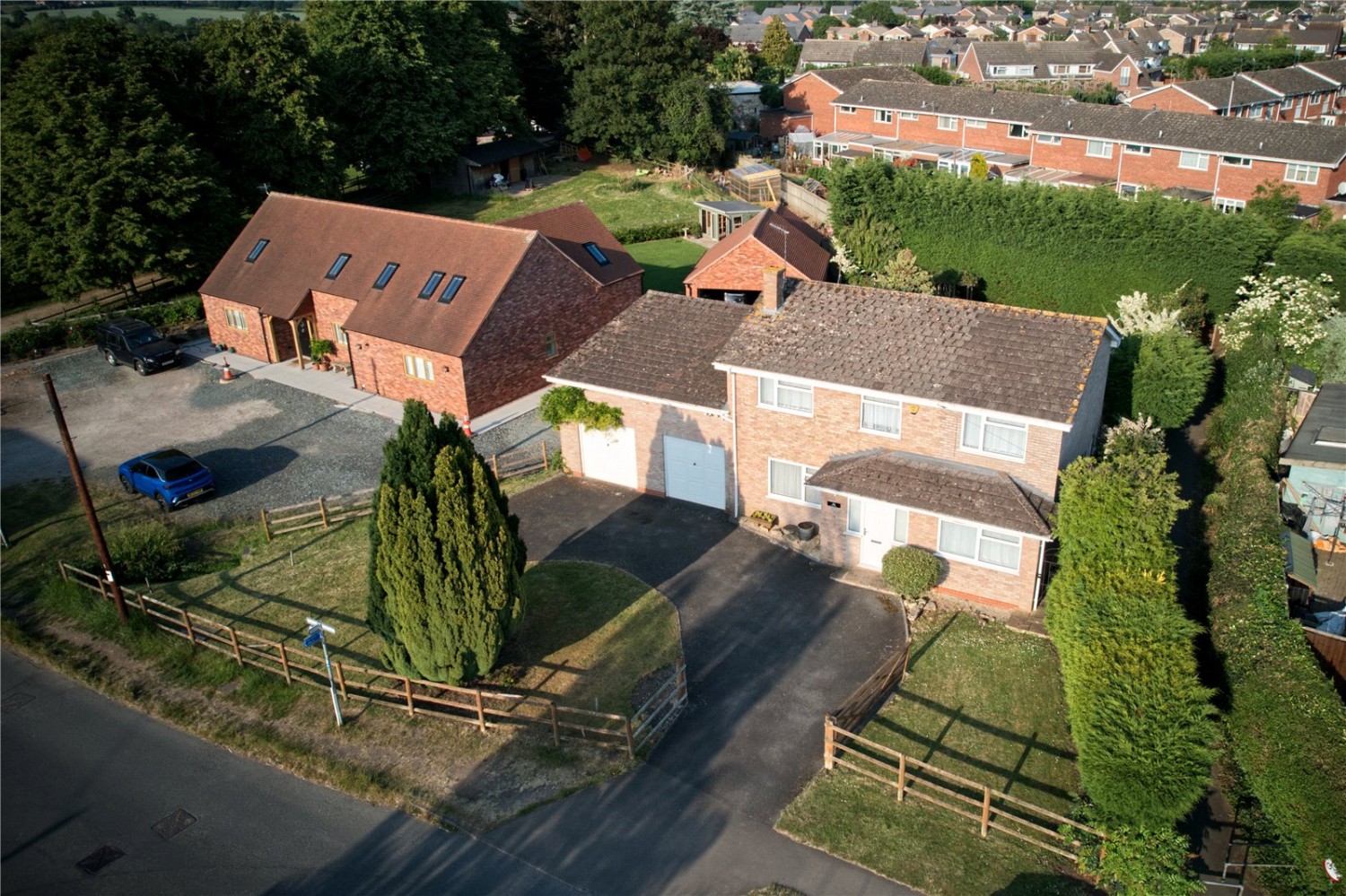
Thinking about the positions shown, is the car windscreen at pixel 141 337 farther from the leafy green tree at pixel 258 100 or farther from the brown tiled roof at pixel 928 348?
the brown tiled roof at pixel 928 348

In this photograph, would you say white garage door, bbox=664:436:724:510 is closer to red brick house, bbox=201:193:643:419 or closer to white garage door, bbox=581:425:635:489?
white garage door, bbox=581:425:635:489

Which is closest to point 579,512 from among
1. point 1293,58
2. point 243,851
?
point 243,851

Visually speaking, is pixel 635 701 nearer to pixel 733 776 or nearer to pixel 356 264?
pixel 733 776

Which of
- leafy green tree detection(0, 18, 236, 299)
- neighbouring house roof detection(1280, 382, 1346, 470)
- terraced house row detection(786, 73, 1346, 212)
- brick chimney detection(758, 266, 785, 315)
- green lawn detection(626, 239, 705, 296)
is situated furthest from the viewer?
terraced house row detection(786, 73, 1346, 212)

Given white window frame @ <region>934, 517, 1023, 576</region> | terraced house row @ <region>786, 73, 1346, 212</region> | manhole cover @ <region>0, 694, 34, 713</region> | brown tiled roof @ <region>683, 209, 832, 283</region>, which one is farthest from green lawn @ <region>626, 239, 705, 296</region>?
manhole cover @ <region>0, 694, 34, 713</region>

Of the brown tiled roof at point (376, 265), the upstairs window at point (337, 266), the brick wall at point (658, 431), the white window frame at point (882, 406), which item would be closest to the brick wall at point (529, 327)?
the brown tiled roof at point (376, 265)

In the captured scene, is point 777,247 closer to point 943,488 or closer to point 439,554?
point 943,488
